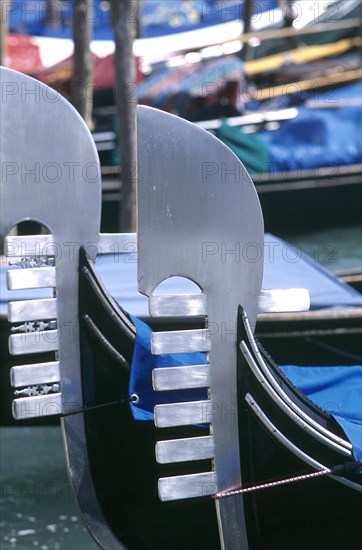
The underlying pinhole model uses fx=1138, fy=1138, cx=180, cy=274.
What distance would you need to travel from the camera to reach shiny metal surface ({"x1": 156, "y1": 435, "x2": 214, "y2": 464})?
236 cm

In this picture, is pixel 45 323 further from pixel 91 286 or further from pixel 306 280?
pixel 306 280

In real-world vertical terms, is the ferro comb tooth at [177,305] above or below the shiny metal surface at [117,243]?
below

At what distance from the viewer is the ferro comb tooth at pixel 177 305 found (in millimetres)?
→ 2287

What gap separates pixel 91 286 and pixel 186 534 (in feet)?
2.12

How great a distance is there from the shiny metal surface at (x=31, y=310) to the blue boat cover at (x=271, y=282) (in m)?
0.95

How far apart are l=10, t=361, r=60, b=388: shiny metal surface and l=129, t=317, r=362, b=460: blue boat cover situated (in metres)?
0.18

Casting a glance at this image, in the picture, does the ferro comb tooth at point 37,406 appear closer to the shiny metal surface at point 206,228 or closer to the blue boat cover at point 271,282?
the shiny metal surface at point 206,228

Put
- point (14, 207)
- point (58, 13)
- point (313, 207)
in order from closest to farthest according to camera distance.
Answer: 1. point (14, 207)
2. point (313, 207)
3. point (58, 13)

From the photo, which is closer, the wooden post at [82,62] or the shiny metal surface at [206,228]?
the shiny metal surface at [206,228]

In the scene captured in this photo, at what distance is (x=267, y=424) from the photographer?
2416 millimetres

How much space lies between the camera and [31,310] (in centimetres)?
260

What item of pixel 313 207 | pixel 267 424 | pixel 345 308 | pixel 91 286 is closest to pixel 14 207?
pixel 91 286

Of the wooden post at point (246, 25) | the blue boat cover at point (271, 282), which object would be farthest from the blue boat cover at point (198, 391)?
the wooden post at point (246, 25)

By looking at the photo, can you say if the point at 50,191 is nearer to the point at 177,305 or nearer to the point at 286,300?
the point at 177,305
